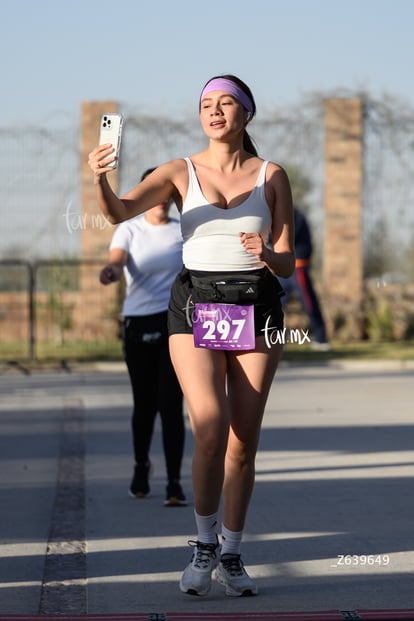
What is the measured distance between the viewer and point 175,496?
796 centimetres

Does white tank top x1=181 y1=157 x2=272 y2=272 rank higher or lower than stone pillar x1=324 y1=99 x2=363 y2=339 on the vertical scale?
higher

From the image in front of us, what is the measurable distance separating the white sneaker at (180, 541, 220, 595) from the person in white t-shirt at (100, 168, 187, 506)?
7.19 feet

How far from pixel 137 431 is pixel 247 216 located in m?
2.89

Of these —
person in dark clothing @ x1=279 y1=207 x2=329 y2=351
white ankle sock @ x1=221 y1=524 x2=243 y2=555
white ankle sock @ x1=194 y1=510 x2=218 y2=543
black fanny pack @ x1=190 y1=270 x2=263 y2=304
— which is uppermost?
black fanny pack @ x1=190 y1=270 x2=263 y2=304

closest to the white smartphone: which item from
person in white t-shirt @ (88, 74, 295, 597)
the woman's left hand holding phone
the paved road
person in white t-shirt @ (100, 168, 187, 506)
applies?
the woman's left hand holding phone

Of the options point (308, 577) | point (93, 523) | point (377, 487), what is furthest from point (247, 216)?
point (377, 487)

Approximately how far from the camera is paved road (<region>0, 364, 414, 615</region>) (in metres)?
5.75

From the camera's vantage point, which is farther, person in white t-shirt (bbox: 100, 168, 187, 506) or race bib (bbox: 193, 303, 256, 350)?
person in white t-shirt (bbox: 100, 168, 187, 506)

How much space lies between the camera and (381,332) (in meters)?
22.2

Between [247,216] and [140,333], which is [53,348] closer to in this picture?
[140,333]

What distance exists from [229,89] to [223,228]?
61 cm

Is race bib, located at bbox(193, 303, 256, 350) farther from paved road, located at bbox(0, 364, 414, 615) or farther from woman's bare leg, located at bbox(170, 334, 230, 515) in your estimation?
paved road, located at bbox(0, 364, 414, 615)

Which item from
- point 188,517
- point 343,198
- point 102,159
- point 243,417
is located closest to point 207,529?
point 243,417

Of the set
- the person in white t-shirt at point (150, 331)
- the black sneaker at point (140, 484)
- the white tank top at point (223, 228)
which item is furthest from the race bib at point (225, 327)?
the black sneaker at point (140, 484)
